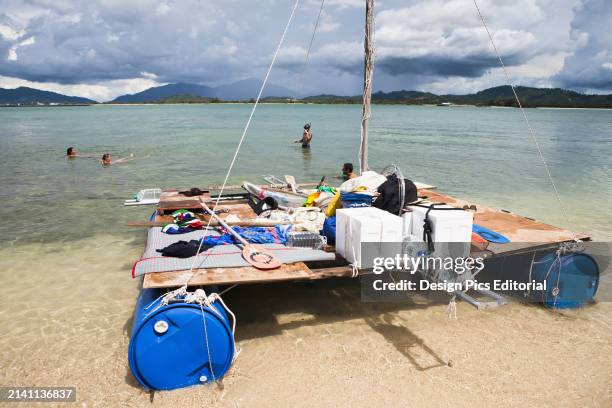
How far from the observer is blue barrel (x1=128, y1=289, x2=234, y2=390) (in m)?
5.26

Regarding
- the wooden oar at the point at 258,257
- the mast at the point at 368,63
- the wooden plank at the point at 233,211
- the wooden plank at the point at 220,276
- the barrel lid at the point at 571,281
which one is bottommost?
→ the barrel lid at the point at 571,281

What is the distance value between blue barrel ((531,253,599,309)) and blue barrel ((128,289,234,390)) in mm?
6312

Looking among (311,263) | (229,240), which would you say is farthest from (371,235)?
(229,240)

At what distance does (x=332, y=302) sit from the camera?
26.8 feet

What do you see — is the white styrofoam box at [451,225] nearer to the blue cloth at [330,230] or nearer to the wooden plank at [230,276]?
the wooden plank at [230,276]

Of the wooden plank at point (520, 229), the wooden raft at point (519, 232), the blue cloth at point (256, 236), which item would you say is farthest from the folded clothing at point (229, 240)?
the wooden plank at point (520, 229)

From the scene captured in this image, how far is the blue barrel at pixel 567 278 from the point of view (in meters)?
7.78

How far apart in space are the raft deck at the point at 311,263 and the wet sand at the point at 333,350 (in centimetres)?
128

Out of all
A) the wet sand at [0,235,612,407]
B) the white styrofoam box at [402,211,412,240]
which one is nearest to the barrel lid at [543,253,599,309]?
the wet sand at [0,235,612,407]

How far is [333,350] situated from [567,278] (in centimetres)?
497

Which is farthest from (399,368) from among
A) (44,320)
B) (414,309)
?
(44,320)

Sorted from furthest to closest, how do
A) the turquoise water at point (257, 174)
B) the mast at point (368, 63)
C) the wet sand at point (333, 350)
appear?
the turquoise water at point (257, 174)
the mast at point (368, 63)
the wet sand at point (333, 350)

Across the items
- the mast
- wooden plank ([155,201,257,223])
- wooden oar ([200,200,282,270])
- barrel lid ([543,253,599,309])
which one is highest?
the mast

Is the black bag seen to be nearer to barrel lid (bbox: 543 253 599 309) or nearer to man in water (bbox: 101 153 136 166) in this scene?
barrel lid (bbox: 543 253 599 309)
